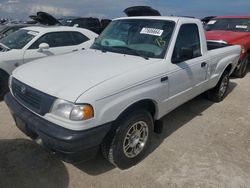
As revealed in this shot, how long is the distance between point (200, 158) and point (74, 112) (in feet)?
6.65

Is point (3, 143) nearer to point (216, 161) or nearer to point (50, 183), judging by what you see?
point (50, 183)

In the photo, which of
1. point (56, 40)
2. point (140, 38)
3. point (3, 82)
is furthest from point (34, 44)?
point (140, 38)

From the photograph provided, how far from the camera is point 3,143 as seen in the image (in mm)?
3812

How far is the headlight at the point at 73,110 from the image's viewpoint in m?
2.51

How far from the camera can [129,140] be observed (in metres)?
3.22

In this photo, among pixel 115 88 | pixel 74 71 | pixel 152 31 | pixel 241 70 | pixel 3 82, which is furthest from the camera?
pixel 241 70

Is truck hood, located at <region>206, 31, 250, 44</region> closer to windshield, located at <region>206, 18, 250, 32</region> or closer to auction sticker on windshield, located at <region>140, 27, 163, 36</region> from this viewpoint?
windshield, located at <region>206, 18, 250, 32</region>

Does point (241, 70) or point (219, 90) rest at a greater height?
point (219, 90)

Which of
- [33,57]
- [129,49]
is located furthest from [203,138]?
[33,57]

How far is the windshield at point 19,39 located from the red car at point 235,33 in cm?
522

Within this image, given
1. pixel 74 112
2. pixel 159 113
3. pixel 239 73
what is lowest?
pixel 239 73

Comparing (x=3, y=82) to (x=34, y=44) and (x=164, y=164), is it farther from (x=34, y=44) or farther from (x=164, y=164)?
(x=164, y=164)

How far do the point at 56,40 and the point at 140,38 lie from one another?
3.47m

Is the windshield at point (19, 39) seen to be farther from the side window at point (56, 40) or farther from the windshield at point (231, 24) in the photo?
the windshield at point (231, 24)
